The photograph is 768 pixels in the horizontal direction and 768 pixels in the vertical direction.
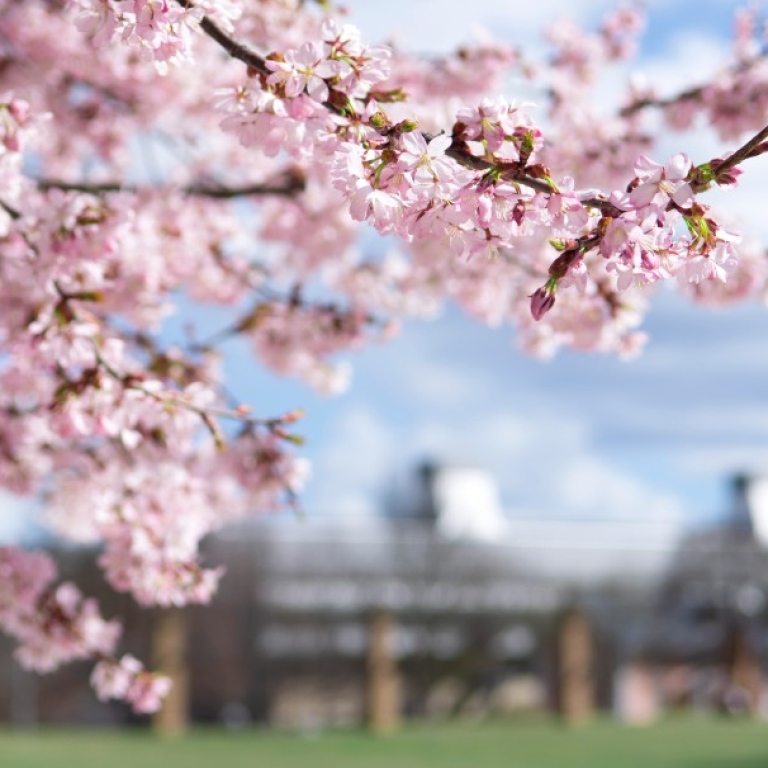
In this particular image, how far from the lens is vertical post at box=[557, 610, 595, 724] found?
22359mm

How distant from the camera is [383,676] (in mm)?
21422

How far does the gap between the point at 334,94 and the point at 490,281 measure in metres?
3.77

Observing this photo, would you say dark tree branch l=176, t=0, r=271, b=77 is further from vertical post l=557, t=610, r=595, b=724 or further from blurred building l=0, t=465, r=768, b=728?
vertical post l=557, t=610, r=595, b=724

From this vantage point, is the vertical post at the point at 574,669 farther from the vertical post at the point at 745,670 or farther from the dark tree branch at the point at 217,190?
the dark tree branch at the point at 217,190

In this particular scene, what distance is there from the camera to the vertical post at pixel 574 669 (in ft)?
73.4

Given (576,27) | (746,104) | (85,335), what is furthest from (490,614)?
(85,335)

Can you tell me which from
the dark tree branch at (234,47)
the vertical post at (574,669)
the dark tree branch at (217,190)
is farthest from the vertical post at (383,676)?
the dark tree branch at (234,47)

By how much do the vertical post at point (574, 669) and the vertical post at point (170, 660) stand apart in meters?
6.78

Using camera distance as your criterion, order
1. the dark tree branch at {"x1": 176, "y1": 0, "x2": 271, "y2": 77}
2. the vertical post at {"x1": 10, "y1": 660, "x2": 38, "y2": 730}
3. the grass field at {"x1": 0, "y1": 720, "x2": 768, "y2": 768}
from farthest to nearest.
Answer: the vertical post at {"x1": 10, "y1": 660, "x2": 38, "y2": 730} < the grass field at {"x1": 0, "y1": 720, "x2": 768, "y2": 768} < the dark tree branch at {"x1": 176, "y1": 0, "x2": 271, "y2": 77}

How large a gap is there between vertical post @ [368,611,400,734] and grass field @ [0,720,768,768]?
556mm

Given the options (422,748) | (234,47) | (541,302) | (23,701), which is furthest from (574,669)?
(541,302)

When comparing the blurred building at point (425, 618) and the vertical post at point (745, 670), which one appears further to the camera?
the vertical post at point (745, 670)

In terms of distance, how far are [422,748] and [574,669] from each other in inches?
231

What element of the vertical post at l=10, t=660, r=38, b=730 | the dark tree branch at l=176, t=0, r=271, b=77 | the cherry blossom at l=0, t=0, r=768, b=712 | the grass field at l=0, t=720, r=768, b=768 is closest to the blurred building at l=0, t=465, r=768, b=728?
the vertical post at l=10, t=660, r=38, b=730
